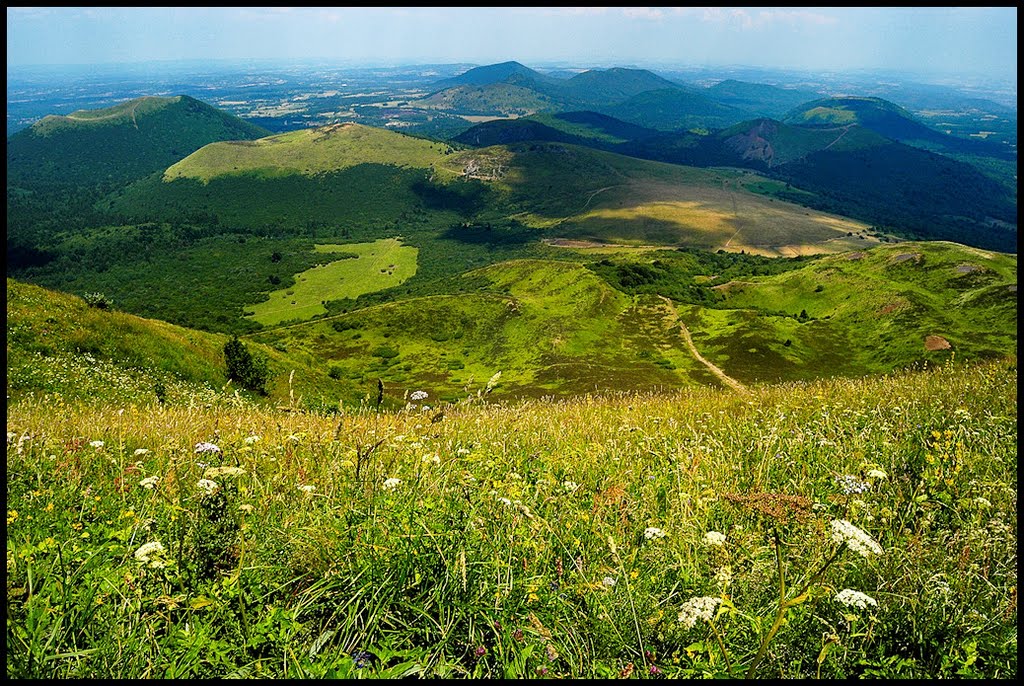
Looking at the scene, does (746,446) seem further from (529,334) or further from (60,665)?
(529,334)

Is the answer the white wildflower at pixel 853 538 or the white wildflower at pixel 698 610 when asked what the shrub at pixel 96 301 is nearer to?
the white wildflower at pixel 698 610

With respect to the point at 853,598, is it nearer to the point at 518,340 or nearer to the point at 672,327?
the point at 518,340

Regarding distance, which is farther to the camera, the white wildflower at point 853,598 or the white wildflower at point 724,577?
the white wildflower at point 724,577

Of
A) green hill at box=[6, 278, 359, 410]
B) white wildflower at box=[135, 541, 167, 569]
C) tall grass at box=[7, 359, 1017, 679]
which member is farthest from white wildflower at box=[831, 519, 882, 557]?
green hill at box=[6, 278, 359, 410]

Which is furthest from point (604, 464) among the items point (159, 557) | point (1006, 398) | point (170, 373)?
point (170, 373)

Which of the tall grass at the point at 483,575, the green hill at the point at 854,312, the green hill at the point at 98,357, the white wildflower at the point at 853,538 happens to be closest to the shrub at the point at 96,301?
the green hill at the point at 98,357

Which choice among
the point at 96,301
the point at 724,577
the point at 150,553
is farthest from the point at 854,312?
the point at 150,553
